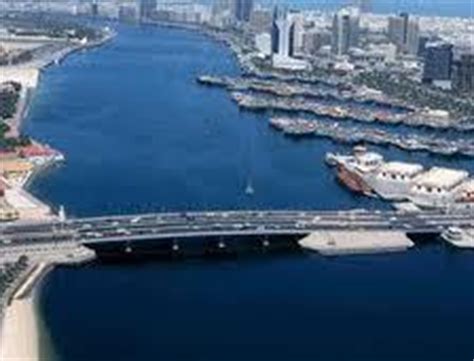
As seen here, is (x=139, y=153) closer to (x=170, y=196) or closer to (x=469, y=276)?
(x=170, y=196)

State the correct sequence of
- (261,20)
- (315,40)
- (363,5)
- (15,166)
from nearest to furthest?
1. (15,166)
2. (315,40)
3. (261,20)
4. (363,5)

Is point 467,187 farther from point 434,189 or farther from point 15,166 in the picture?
point 15,166

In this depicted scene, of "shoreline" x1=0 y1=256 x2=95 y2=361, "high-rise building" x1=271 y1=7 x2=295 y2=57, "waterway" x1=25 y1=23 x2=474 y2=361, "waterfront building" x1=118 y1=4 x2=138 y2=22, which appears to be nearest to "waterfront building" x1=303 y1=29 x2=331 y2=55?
"high-rise building" x1=271 y1=7 x2=295 y2=57

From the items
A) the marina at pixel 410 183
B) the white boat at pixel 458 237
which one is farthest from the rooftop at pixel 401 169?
the white boat at pixel 458 237

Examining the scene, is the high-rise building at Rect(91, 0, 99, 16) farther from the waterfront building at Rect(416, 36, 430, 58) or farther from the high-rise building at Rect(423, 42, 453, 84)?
the high-rise building at Rect(423, 42, 453, 84)

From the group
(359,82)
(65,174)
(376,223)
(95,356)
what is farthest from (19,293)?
(359,82)

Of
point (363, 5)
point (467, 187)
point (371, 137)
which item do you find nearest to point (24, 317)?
point (467, 187)
